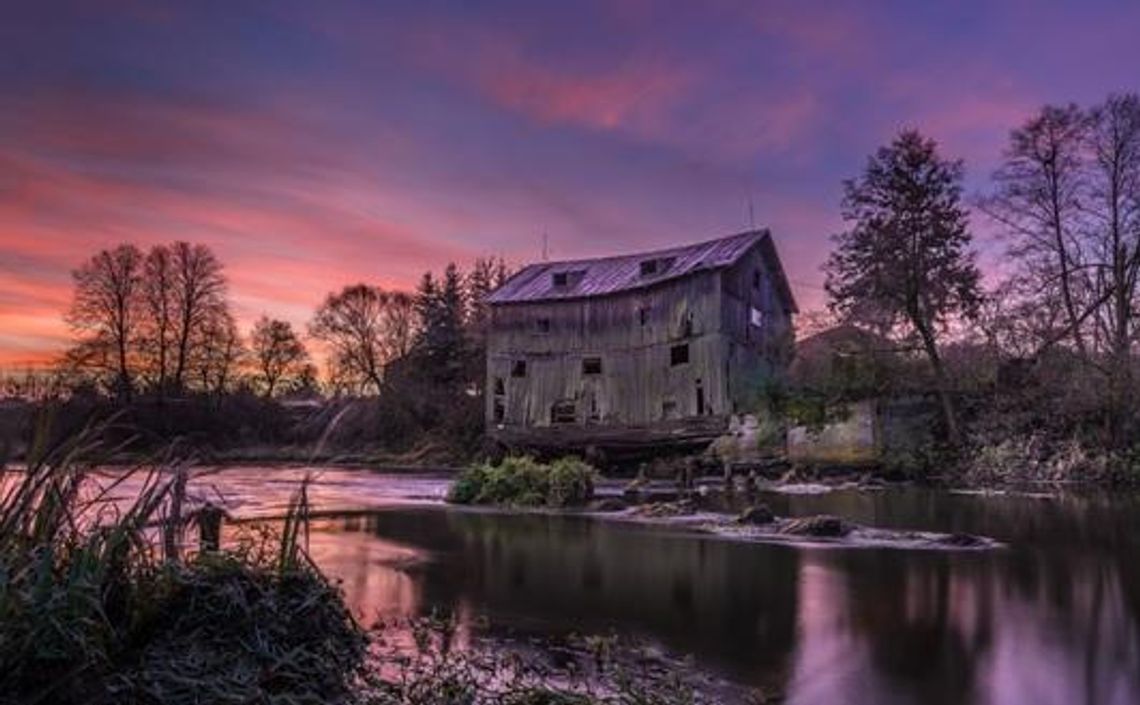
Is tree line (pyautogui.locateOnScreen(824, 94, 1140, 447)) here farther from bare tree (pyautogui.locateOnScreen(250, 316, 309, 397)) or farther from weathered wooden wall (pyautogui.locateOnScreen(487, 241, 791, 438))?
bare tree (pyautogui.locateOnScreen(250, 316, 309, 397))

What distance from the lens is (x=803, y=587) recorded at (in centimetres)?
1181

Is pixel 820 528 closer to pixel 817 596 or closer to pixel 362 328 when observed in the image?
pixel 817 596

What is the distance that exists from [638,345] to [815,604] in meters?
33.5

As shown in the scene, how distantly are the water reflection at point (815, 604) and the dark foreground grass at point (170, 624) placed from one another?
2.11 meters

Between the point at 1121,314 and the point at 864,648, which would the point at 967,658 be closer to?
the point at 864,648

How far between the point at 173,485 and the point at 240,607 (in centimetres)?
87

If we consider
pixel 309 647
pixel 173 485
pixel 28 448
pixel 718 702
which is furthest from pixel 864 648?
pixel 28 448

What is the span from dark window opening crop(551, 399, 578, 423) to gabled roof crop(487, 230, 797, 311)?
5.49 m

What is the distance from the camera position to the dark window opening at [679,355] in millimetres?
41875

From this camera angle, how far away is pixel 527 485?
26062 millimetres

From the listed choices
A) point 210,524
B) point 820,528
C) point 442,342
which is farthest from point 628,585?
point 442,342

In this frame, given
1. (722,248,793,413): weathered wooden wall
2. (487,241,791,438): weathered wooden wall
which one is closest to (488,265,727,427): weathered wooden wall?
(487,241,791,438): weathered wooden wall

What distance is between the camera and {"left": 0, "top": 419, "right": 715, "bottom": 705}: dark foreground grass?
456 centimetres

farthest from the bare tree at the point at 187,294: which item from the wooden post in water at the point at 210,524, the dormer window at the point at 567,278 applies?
the wooden post in water at the point at 210,524
